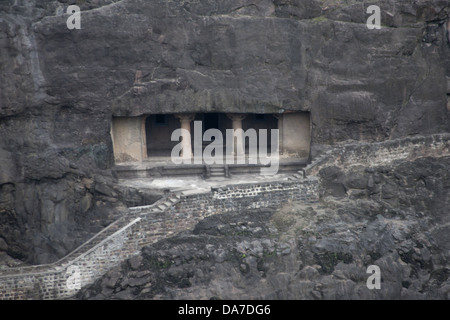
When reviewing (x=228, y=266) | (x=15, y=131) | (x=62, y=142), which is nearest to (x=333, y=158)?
(x=228, y=266)

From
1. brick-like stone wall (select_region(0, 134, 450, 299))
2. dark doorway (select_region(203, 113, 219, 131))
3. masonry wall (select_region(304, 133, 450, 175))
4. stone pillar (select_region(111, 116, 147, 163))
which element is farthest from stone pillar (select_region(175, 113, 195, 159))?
masonry wall (select_region(304, 133, 450, 175))

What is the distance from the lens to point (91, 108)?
89.1ft

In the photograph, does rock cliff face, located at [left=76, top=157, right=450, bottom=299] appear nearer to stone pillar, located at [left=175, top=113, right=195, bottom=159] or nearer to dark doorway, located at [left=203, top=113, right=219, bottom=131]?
stone pillar, located at [left=175, top=113, right=195, bottom=159]

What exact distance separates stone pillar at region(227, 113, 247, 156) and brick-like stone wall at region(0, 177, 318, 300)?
18.5 ft

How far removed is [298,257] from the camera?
2227 centimetres

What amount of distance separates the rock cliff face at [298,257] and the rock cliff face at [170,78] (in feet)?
15.8

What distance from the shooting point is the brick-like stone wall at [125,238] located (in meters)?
21.0

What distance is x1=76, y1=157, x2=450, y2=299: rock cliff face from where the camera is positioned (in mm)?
21297

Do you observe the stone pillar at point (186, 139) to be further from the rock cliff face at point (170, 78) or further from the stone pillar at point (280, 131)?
the stone pillar at point (280, 131)

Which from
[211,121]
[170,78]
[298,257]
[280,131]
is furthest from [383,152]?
[170,78]

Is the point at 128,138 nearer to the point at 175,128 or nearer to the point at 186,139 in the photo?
the point at 186,139

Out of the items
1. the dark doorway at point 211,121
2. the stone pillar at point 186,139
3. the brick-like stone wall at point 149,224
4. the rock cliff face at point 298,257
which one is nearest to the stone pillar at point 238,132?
the stone pillar at point 186,139
